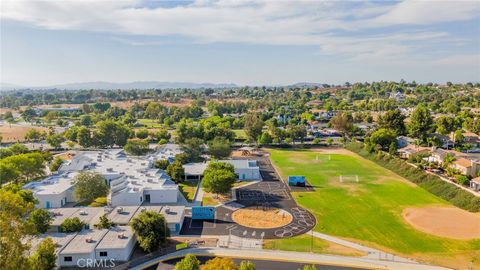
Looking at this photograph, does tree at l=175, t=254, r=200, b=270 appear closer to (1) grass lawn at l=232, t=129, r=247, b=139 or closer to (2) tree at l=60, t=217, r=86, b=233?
(2) tree at l=60, t=217, r=86, b=233

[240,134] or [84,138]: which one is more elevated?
[84,138]

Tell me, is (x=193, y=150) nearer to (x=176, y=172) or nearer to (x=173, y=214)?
(x=176, y=172)

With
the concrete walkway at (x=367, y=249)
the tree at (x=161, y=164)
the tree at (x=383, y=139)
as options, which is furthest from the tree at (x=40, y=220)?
the tree at (x=383, y=139)

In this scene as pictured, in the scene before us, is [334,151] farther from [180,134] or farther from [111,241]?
[111,241]

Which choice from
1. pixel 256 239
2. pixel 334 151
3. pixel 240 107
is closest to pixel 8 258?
pixel 256 239

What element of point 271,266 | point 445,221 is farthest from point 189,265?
point 445,221
